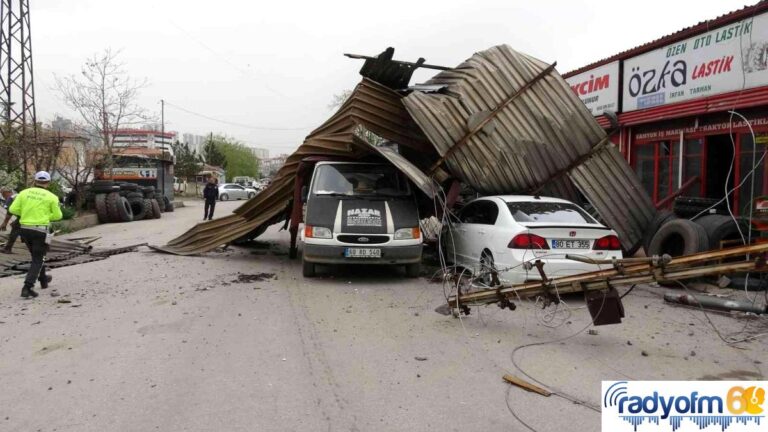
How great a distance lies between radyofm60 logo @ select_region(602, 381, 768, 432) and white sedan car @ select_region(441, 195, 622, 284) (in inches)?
134

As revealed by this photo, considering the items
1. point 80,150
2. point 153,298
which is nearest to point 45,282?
point 153,298

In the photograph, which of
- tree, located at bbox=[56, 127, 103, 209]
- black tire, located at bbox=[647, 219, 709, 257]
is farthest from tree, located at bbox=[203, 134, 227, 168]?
black tire, located at bbox=[647, 219, 709, 257]

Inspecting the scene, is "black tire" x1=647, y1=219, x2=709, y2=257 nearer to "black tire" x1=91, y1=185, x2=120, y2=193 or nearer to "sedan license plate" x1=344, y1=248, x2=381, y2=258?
"sedan license plate" x1=344, y1=248, x2=381, y2=258

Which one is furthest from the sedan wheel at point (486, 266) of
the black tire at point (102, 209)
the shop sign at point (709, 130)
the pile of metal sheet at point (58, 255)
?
the black tire at point (102, 209)

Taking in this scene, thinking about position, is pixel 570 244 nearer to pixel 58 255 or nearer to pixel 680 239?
pixel 680 239

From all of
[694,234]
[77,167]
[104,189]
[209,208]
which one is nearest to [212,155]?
[77,167]

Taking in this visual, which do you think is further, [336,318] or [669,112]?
[669,112]

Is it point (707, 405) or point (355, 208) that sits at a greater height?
point (355, 208)

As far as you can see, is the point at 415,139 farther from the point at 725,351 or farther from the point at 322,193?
the point at 725,351

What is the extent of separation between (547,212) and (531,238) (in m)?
1.00

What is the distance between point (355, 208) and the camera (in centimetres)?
877

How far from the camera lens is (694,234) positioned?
823 centimetres

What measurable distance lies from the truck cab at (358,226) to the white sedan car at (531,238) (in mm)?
969

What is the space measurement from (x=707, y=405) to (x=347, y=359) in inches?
111
